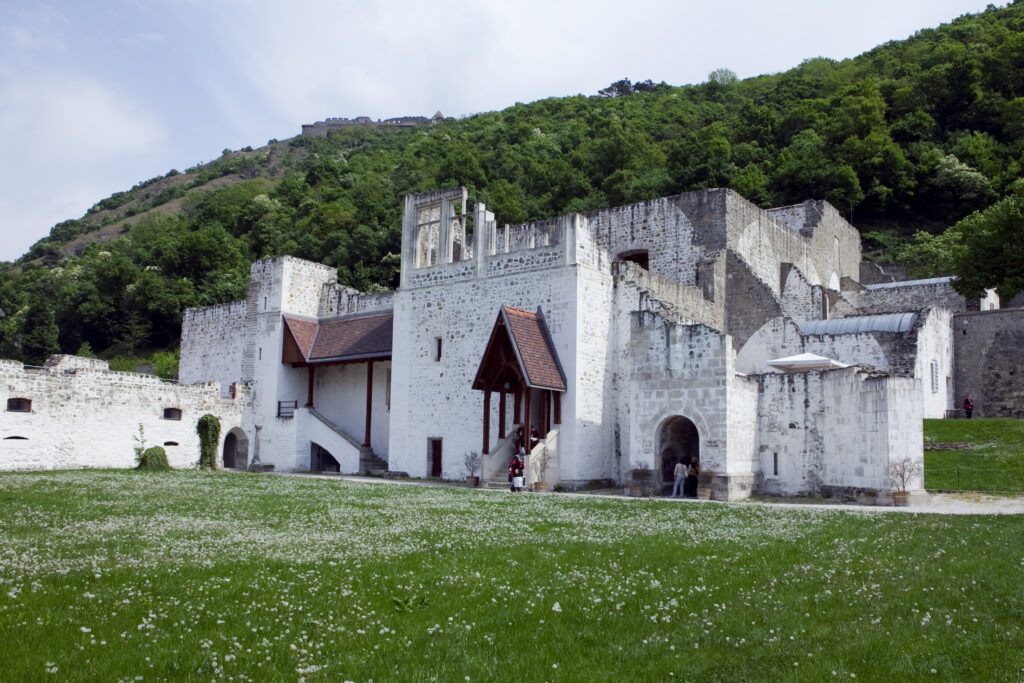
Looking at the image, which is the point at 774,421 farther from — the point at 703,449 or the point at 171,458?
the point at 171,458

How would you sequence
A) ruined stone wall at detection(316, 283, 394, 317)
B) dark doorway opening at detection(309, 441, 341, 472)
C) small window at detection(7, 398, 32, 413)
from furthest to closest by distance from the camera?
1. ruined stone wall at detection(316, 283, 394, 317)
2. dark doorway opening at detection(309, 441, 341, 472)
3. small window at detection(7, 398, 32, 413)

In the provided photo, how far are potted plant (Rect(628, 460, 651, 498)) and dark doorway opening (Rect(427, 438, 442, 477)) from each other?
383 inches

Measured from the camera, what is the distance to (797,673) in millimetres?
6711

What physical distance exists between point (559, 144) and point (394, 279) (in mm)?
23268

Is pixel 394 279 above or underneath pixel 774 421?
above

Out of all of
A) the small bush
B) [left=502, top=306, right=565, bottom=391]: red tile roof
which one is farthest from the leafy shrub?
[left=502, top=306, right=565, bottom=391]: red tile roof

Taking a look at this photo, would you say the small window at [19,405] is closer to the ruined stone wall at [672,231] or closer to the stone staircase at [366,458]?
the stone staircase at [366,458]

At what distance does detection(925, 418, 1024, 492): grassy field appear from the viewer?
23656 mm

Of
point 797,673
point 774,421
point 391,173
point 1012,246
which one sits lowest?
point 797,673

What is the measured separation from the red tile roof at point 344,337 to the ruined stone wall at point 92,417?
4.63 metres

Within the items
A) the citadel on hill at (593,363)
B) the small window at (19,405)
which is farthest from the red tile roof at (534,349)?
the small window at (19,405)

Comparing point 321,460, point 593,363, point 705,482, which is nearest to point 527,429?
point 593,363

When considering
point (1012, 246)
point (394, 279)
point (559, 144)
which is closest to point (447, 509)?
point (1012, 246)

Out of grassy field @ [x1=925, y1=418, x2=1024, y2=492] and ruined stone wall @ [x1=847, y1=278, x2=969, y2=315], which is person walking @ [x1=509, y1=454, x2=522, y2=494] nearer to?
grassy field @ [x1=925, y1=418, x2=1024, y2=492]
